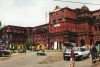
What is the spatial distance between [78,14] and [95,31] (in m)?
8.63

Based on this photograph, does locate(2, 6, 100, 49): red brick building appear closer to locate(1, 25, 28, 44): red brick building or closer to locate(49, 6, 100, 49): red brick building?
locate(49, 6, 100, 49): red brick building

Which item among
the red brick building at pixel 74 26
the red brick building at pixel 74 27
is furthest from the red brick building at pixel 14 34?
the red brick building at pixel 74 27

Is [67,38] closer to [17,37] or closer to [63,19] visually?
[63,19]

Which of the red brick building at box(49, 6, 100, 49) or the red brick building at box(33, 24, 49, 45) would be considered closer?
the red brick building at box(49, 6, 100, 49)

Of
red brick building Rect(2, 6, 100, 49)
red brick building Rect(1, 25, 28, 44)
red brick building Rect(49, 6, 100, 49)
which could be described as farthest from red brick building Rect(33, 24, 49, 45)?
red brick building Rect(49, 6, 100, 49)

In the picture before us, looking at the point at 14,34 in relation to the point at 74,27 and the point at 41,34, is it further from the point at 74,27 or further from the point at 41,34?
the point at 74,27

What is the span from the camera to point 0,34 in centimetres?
10900

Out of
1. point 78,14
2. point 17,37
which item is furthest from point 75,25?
point 17,37

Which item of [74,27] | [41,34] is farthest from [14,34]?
[74,27]

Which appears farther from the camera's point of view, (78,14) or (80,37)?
(78,14)

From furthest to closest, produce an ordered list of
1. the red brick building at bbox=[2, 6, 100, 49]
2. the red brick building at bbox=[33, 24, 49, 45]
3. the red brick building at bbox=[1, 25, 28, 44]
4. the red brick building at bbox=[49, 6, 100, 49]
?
the red brick building at bbox=[1, 25, 28, 44], the red brick building at bbox=[33, 24, 49, 45], the red brick building at bbox=[2, 6, 100, 49], the red brick building at bbox=[49, 6, 100, 49]

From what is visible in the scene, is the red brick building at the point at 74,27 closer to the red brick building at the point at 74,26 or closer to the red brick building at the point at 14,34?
the red brick building at the point at 74,26

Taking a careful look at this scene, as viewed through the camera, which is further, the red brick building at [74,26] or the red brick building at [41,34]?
the red brick building at [41,34]

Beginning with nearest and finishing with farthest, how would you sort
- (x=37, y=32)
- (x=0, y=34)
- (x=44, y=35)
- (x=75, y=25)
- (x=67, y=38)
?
(x=67, y=38)
(x=75, y=25)
(x=44, y=35)
(x=37, y=32)
(x=0, y=34)
